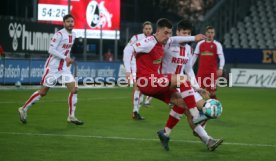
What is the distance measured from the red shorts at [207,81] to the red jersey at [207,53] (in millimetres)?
110

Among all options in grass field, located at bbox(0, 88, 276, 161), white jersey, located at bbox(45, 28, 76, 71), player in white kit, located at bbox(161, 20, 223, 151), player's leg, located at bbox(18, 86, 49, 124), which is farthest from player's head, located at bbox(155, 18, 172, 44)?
player's leg, located at bbox(18, 86, 49, 124)

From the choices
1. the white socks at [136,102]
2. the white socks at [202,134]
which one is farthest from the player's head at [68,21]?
the white socks at [202,134]

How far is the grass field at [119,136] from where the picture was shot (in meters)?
9.58

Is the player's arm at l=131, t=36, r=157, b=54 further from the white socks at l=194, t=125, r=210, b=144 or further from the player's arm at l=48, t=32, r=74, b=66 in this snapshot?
the player's arm at l=48, t=32, r=74, b=66

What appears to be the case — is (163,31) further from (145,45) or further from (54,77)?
(54,77)

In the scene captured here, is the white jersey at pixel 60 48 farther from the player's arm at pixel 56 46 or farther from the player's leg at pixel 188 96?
the player's leg at pixel 188 96

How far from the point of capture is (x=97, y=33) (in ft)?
119

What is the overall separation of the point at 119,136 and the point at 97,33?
975 inches

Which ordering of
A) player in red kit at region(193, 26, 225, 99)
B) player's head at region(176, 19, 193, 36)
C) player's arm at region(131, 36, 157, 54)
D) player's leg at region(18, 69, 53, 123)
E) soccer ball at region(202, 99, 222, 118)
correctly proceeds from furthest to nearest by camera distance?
player in red kit at region(193, 26, 225, 99) → player's leg at region(18, 69, 53, 123) → player's head at region(176, 19, 193, 36) → player's arm at region(131, 36, 157, 54) → soccer ball at region(202, 99, 222, 118)

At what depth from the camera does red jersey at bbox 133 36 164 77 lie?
10.5m

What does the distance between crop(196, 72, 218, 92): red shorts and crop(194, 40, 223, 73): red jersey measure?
11 cm

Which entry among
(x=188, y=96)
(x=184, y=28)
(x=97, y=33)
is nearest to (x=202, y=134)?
(x=188, y=96)

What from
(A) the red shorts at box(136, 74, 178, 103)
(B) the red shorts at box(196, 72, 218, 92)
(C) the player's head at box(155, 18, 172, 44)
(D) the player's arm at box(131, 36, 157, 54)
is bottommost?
(B) the red shorts at box(196, 72, 218, 92)

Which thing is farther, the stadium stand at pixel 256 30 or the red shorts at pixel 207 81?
the stadium stand at pixel 256 30
